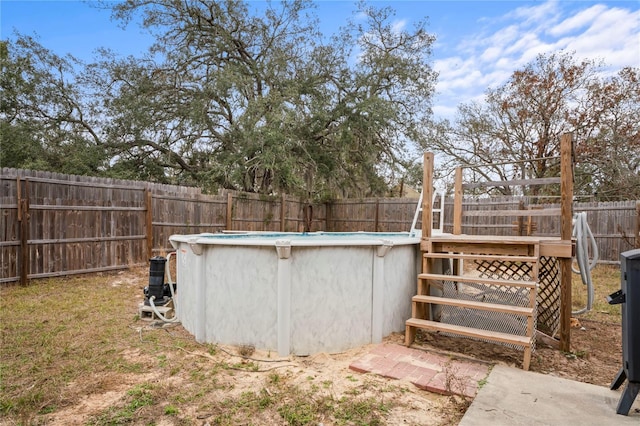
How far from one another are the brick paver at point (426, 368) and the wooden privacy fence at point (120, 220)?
18.7 ft

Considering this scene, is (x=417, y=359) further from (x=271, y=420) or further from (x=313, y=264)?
(x=271, y=420)

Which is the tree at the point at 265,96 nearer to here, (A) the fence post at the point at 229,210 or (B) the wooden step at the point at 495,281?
(A) the fence post at the point at 229,210

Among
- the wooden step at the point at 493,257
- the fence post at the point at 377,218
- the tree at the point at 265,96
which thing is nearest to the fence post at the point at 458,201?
the wooden step at the point at 493,257

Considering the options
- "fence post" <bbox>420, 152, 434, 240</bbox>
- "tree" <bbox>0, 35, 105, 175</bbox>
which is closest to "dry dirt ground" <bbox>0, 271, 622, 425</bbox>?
"fence post" <bbox>420, 152, 434, 240</bbox>

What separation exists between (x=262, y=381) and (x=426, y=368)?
1.33 meters

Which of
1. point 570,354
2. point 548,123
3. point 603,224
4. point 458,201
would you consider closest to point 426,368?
point 570,354

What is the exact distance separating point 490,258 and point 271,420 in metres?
2.60

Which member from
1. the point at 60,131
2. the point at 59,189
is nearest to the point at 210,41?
the point at 60,131

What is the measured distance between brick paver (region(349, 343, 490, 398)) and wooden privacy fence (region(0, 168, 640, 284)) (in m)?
5.69

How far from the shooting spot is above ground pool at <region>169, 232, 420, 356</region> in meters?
3.22

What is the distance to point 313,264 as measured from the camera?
10.7ft

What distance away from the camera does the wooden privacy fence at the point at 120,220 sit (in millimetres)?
5660

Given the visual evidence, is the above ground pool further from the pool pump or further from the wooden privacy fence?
the wooden privacy fence

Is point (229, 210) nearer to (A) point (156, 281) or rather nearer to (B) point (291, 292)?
(A) point (156, 281)
